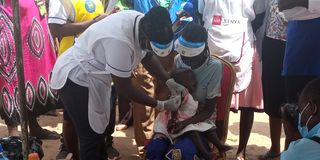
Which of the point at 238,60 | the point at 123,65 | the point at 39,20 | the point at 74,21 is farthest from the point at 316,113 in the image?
the point at 39,20

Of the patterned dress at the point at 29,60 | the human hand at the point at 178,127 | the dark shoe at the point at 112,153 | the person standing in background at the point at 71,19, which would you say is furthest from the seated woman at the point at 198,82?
the patterned dress at the point at 29,60

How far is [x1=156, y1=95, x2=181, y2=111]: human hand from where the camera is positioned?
3.00 m

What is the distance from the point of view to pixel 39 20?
4211mm

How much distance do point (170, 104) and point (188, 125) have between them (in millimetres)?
238

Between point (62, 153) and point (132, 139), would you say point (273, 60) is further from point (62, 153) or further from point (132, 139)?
point (62, 153)

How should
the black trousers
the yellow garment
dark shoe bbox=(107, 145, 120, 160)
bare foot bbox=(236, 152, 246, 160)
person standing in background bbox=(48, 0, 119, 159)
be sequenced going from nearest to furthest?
the black trousers, person standing in background bbox=(48, 0, 119, 159), the yellow garment, bare foot bbox=(236, 152, 246, 160), dark shoe bbox=(107, 145, 120, 160)

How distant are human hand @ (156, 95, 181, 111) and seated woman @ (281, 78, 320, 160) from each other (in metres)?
1.01

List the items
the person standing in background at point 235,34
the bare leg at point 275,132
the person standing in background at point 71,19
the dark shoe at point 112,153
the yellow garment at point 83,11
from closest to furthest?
the person standing in background at point 71,19, the yellow garment at point 83,11, the person standing in background at point 235,34, the bare leg at point 275,132, the dark shoe at point 112,153

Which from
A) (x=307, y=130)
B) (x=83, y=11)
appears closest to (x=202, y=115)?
(x=307, y=130)

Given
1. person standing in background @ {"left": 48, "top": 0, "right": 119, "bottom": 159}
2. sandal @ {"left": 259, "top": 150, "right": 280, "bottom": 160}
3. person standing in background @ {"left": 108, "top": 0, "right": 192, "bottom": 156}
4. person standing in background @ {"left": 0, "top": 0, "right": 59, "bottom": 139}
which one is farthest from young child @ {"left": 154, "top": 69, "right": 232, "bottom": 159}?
person standing in background @ {"left": 0, "top": 0, "right": 59, "bottom": 139}

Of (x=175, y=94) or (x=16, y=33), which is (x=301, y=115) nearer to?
(x=175, y=94)

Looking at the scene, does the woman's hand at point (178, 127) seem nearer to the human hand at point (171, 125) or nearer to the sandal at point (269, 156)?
the human hand at point (171, 125)

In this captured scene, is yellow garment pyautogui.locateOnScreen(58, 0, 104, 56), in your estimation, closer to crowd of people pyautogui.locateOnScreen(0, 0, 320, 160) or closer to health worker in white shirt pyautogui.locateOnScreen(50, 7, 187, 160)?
crowd of people pyautogui.locateOnScreen(0, 0, 320, 160)

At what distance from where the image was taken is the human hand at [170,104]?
3001 mm
